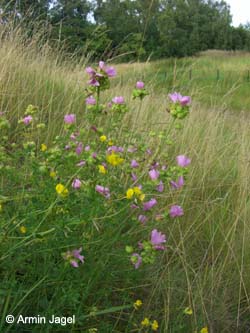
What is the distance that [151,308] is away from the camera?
1597 mm

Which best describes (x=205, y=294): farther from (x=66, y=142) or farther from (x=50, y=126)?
(x=50, y=126)

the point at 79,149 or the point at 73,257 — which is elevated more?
the point at 79,149

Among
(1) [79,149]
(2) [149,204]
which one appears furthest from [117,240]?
(1) [79,149]

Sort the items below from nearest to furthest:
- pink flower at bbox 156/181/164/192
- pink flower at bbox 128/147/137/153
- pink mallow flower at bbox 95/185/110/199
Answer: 1. pink mallow flower at bbox 95/185/110/199
2. pink flower at bbox 156/181/164/192
3. pink flower at bbox 128/147/137/153

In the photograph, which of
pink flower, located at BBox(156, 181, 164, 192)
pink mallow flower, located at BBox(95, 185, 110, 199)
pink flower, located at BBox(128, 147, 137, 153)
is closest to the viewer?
pink mallow flower, located at BBox(95, 185, 110, 199)

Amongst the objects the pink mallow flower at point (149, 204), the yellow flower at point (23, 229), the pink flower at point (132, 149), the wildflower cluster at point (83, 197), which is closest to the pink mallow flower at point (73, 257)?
the wildflower cluster at point (83, 197)

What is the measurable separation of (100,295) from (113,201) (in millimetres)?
290

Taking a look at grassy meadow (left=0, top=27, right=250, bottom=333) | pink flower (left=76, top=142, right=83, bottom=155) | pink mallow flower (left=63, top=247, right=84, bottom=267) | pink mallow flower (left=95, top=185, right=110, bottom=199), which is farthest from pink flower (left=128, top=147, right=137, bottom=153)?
pink mallow flower (left=63, top=247, right=84, bottom=267)

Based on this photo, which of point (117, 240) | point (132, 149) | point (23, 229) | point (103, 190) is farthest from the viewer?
point (132, 149)

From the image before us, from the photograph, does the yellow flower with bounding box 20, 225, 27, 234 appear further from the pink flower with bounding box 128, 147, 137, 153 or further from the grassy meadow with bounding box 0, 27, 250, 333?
the pink flower with bounding box 128, 147, 137, 153

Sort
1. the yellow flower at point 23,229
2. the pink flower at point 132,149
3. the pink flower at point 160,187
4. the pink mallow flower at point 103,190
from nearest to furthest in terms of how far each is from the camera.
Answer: the yellow flower at point 23,229 → the pink mallow flower at point 103,190 → the pink flower at point 160,187 → the pink flower at point 132,149

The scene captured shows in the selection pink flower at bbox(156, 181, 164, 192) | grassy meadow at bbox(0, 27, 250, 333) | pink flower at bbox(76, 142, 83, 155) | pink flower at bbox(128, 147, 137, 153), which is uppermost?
pink flower at bbox(76, 142, 83, 155)

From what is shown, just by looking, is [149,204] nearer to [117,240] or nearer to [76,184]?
[117,240]

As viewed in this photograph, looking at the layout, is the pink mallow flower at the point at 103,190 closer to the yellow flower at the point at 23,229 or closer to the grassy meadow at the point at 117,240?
the grassy meadow at the point at 117,240
